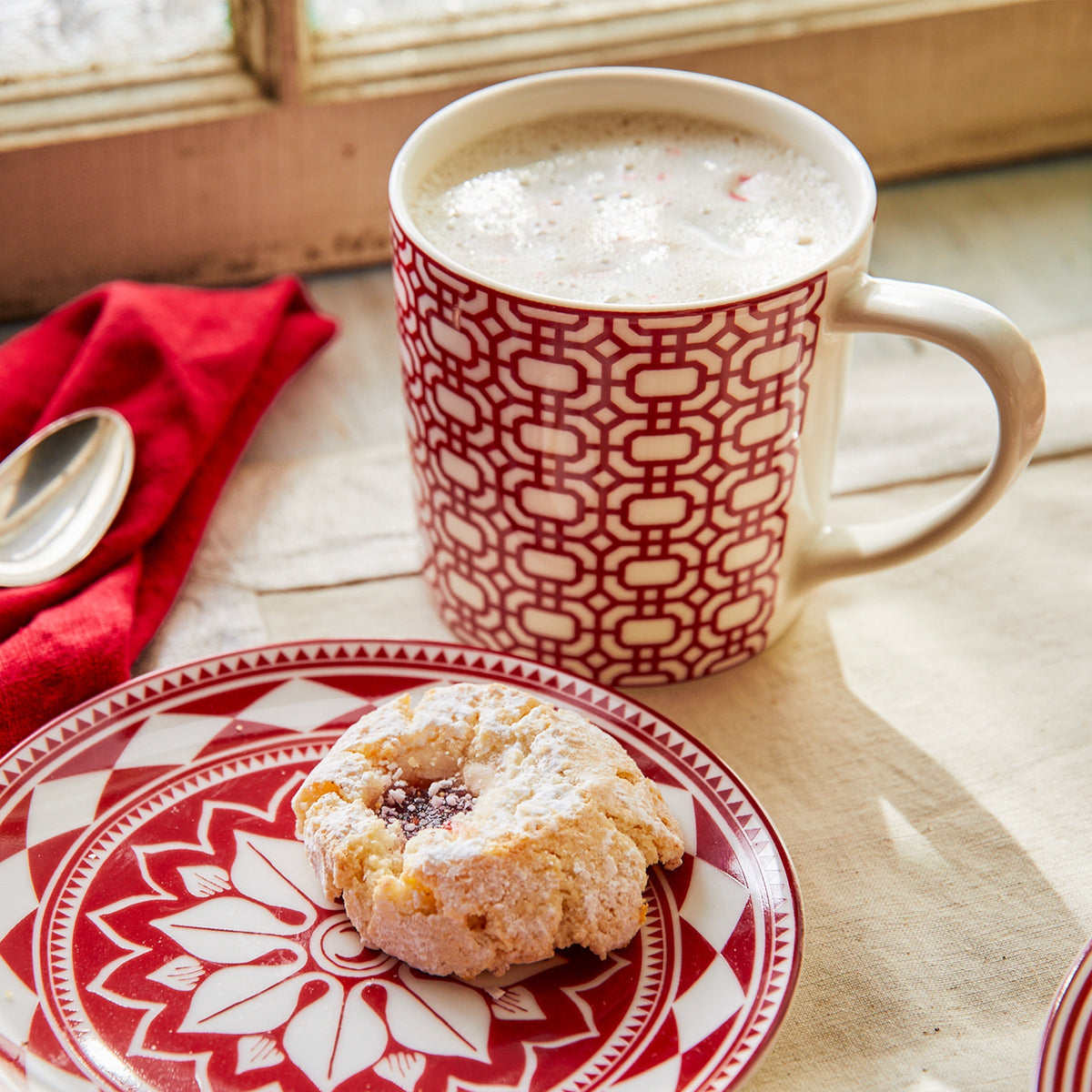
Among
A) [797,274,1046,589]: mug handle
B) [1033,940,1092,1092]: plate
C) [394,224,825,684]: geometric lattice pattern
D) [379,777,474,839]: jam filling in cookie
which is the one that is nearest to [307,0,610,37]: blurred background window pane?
[394,224,825,684]: geometric lattice pattern

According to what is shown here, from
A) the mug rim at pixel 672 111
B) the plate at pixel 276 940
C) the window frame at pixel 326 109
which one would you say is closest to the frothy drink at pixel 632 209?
the mug rim at pixel 672 111

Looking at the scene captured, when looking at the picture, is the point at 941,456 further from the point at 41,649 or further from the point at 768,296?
the point at 41,649

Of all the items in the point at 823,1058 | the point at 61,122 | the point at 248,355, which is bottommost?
the point at 823,1058

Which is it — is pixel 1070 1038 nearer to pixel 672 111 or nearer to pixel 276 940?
pixel 276 940

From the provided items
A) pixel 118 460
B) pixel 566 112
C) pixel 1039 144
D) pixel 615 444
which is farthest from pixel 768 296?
pixel 1039 144

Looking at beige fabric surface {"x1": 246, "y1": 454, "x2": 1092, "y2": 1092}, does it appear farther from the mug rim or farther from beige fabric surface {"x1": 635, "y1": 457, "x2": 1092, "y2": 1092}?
the mug rim

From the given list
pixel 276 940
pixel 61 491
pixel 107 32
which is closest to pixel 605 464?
pixel 276 940
